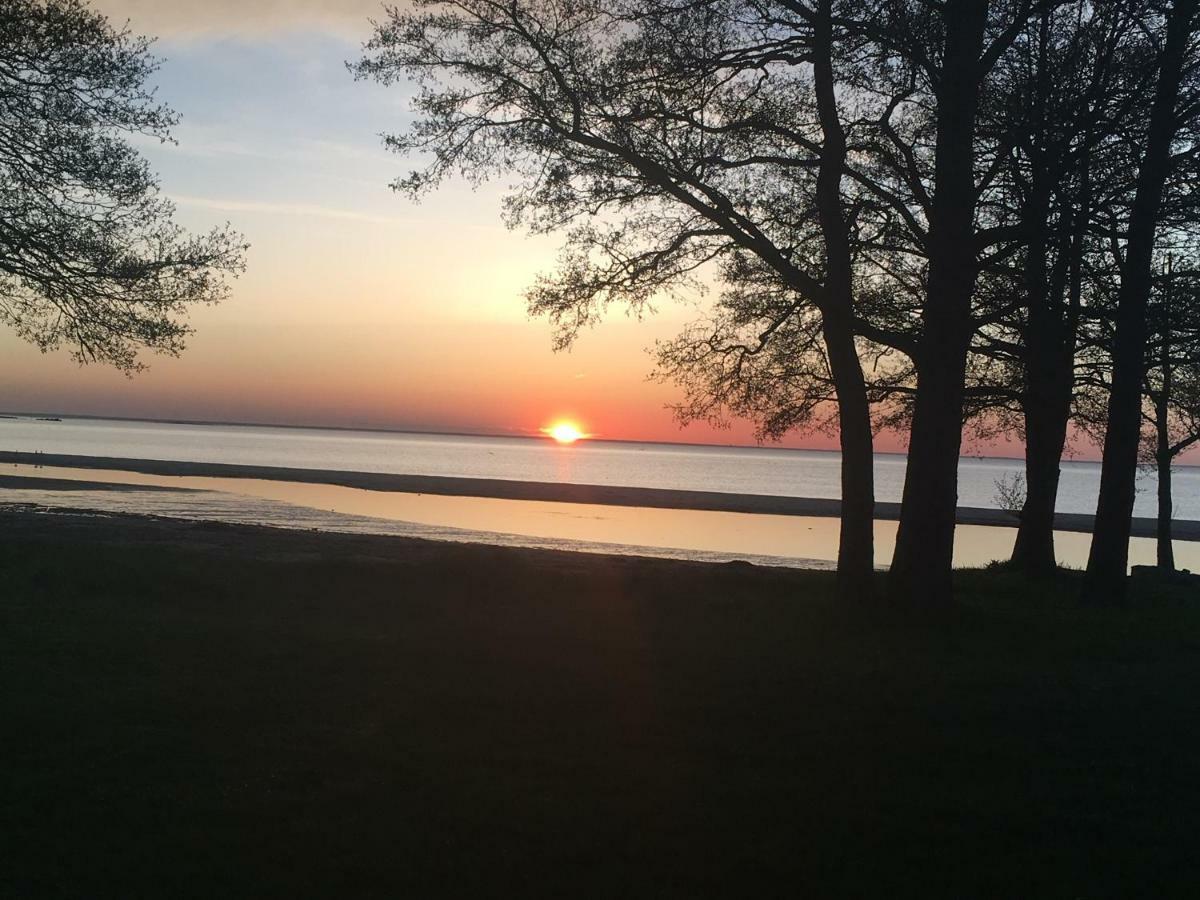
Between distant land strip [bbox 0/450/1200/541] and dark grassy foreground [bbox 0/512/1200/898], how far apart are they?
149 ft

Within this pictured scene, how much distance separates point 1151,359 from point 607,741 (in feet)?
59.2

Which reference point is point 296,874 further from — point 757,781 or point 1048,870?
point 1048,870

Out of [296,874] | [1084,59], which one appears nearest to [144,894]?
[296,874]

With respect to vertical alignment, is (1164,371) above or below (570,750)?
above

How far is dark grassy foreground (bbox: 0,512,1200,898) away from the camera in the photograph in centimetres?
604

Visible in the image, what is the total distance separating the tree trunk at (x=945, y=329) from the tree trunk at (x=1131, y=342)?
134 inches

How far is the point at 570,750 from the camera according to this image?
8.19 m

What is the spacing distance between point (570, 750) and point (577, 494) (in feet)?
198

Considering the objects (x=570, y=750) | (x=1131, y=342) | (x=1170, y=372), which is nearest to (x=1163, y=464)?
(x=1170, y=372)

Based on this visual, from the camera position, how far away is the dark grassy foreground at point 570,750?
6039 millimetres

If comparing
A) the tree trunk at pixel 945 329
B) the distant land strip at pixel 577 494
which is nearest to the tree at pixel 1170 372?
the tree trunk at pixel 945 329

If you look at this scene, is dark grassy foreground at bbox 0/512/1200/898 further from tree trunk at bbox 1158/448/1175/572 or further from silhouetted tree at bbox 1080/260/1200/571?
tree trunk at bbox 1158/448/1175/572

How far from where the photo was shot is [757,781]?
7586 mm

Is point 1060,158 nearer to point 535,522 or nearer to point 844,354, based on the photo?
point 844,354
